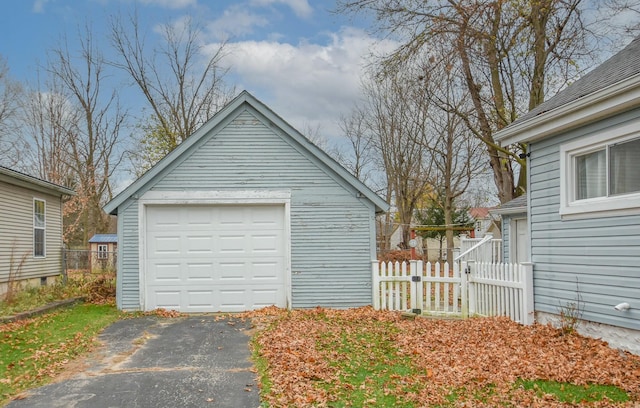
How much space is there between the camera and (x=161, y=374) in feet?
20.0

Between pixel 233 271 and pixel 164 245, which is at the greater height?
pixel 164 245

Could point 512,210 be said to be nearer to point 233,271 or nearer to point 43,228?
point 233,271

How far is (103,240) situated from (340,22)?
2352 cm

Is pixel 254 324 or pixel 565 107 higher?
pixel 565 107

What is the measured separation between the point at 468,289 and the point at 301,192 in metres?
4.26

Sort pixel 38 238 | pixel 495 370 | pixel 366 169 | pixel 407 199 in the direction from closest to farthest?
1. pixel 495 370
2. pixel 38 238
3. pixel 407 199
4. pixel 366 169

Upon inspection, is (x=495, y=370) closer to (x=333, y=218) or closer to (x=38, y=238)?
(x=333, y=218)

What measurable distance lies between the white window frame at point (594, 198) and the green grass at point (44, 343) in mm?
7796

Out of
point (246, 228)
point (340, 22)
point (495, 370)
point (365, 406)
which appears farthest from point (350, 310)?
point (340, 22)

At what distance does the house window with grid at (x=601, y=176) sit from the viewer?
20.6ft

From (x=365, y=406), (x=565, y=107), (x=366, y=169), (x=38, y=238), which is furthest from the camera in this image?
(x=366, y=169)

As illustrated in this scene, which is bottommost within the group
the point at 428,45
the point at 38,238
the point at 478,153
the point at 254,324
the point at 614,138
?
the point at 254,324

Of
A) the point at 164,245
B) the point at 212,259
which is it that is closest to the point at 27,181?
the point at 164,245

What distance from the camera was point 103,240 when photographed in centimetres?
3105
